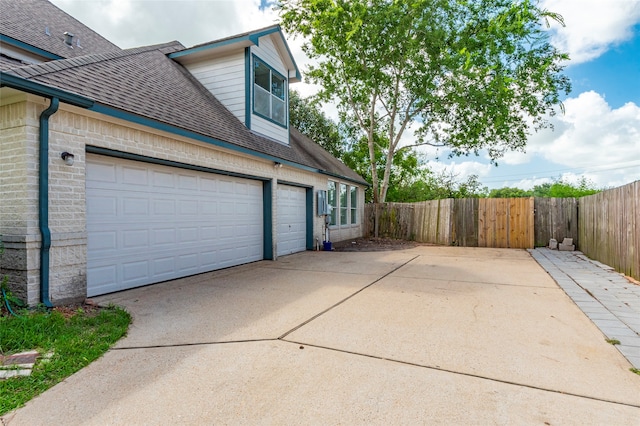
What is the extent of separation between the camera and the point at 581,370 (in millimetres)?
2812

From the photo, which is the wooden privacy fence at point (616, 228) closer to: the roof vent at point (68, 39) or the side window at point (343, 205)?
the side window at point (343, 205)

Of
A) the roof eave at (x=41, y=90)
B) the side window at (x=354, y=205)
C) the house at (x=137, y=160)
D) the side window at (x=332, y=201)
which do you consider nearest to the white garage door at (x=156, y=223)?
the house at (x=137, y=160)

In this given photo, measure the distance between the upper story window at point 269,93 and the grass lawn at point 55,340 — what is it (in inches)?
259

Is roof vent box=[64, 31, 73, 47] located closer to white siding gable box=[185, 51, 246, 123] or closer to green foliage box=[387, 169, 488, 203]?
white siding gable box=[185, 51, 246, 123]

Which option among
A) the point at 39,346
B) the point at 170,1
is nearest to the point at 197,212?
the point at 39,346

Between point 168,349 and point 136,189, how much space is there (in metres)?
3.36

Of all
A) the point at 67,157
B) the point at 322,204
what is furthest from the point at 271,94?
the point at 67,157

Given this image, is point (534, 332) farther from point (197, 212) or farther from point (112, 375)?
point (197, 212)

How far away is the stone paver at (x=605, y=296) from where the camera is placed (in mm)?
3523

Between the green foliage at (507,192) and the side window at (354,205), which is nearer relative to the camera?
the side window at (354,205)

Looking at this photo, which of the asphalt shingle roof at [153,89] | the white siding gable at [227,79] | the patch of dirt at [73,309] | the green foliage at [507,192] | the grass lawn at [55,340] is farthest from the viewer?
the green foliage at [507,192]

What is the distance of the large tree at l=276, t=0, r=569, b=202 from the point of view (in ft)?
50.1

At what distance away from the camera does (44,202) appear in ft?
13.9

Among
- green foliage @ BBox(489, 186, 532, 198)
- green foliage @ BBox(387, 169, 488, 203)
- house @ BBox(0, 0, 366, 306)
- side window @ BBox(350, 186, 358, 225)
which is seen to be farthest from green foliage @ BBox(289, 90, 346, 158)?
green foliage @ BBox(489, 186, 532, 198)
